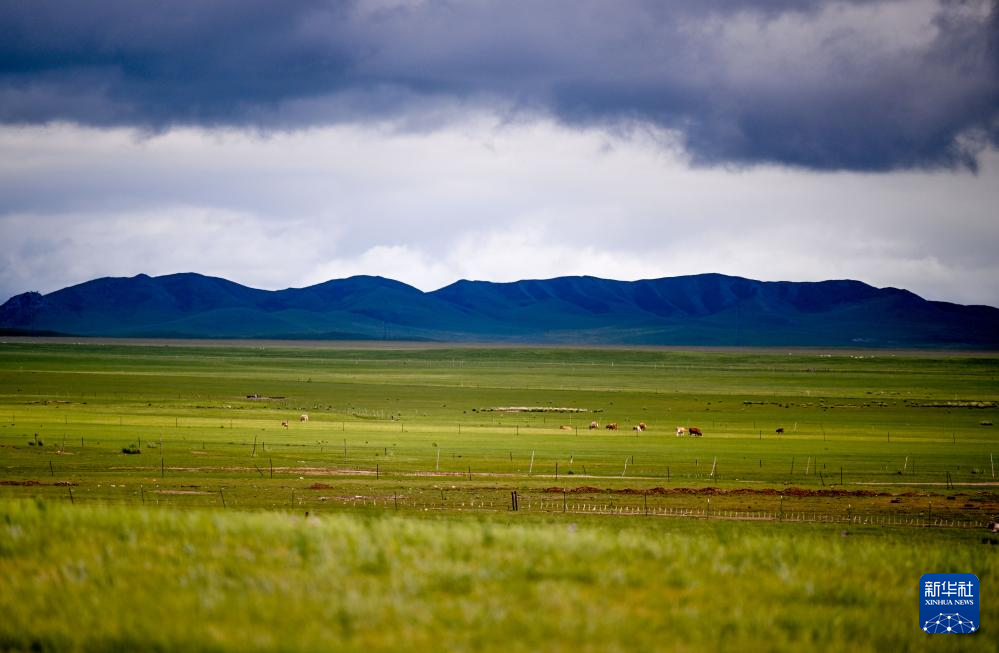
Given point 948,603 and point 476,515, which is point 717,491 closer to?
point 476,515

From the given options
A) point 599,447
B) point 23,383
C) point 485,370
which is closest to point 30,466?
point 599,447

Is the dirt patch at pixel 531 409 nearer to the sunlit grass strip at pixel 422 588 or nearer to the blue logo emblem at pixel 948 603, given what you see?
the sunlit grass strip at pixel 422 588

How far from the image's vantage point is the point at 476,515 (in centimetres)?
3145

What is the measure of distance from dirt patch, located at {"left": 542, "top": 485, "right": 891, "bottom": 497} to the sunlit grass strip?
3104 centimetres

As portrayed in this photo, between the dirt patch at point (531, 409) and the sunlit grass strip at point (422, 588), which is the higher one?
the sunlit grass strip at point (422, 588)

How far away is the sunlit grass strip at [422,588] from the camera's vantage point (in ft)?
26.2

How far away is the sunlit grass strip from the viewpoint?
7.98 meters

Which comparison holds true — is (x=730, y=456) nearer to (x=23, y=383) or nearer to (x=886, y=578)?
(x=886, y=578)

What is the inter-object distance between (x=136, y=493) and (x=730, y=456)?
3669cm

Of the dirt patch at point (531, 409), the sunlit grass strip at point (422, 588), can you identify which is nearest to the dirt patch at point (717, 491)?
the sunlit grass strip at point (422, 588)

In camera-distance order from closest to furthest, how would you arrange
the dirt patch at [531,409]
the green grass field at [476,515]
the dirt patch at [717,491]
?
the green grass field at [476,515], the dirt patch at [717,491], the dirt patch at [531,409]

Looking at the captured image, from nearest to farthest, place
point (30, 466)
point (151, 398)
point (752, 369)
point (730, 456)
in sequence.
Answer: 1. point (30, 466)
2. point (730, 456)
3. point (151, 398)
4. point (752, 369)

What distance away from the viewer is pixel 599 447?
63.8 meters

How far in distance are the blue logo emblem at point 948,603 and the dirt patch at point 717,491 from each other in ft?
103
